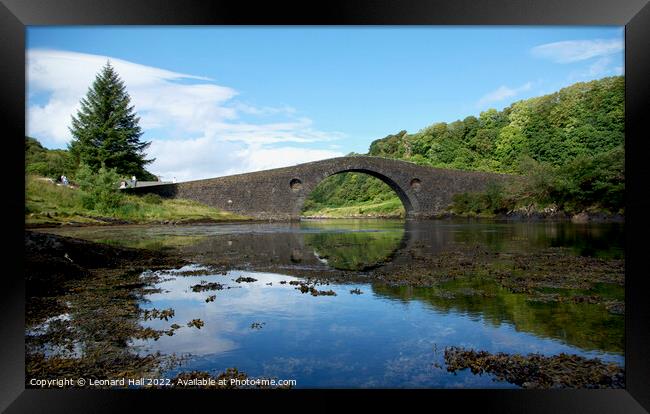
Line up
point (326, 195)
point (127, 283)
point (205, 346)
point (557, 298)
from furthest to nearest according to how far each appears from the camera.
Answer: point (326, 195)
point (127, 283)
point (557, 298)
point (205, 346)

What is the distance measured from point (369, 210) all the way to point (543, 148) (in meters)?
31.1

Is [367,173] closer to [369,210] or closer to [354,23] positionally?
[369,210]

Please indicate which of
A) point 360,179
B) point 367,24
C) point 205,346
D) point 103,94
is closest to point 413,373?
point 205,346

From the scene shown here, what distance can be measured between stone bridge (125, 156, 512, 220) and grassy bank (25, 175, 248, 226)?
143 centimetres

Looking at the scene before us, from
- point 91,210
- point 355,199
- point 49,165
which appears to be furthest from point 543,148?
point 355,199

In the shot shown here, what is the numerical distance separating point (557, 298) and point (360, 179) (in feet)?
213

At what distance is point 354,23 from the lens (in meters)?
4.86

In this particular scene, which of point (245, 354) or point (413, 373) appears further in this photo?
point (245, 354)

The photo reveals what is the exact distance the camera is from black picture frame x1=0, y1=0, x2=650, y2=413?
4.12m

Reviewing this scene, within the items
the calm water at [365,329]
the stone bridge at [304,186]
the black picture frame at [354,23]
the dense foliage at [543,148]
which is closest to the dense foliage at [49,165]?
the stone bridge at [304,186]

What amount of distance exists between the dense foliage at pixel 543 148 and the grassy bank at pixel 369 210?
8.87ft

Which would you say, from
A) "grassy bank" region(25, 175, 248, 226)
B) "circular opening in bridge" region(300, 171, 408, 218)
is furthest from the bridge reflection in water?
"circular opening in bridge" region(300, 171, 408, 218)

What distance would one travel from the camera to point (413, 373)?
4516 mm

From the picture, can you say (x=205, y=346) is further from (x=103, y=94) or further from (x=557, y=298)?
(x=103, y=94)
